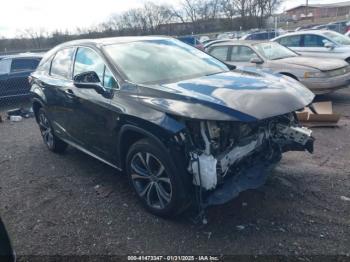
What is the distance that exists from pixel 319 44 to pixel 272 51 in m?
2.89

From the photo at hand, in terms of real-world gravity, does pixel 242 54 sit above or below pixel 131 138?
above

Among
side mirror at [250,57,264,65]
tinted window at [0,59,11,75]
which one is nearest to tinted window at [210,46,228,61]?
side mirror at [250,57,264,65]

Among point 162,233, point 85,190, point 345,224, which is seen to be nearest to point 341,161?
point 345,224

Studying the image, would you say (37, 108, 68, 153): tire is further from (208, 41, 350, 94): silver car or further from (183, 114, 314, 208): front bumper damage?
(208, 41, 350, 94): silver car

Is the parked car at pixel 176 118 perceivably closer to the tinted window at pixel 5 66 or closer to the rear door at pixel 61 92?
the rear door at pixel 61 92

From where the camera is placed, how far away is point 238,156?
3.31 m

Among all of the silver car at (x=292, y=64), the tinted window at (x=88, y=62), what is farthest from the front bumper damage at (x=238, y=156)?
the silver car at (x=292, y=64)

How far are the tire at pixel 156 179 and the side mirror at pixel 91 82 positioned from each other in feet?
2.46

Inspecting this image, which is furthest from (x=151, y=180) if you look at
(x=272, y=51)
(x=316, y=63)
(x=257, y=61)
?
(x=272, y=51)

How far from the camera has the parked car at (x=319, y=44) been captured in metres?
9.98

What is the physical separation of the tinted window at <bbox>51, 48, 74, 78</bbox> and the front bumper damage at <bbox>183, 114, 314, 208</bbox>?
8.31ft

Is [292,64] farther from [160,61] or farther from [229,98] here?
[229,98]

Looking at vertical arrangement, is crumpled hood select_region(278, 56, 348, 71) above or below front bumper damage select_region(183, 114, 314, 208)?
above

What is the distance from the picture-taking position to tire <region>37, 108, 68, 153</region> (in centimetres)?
559
